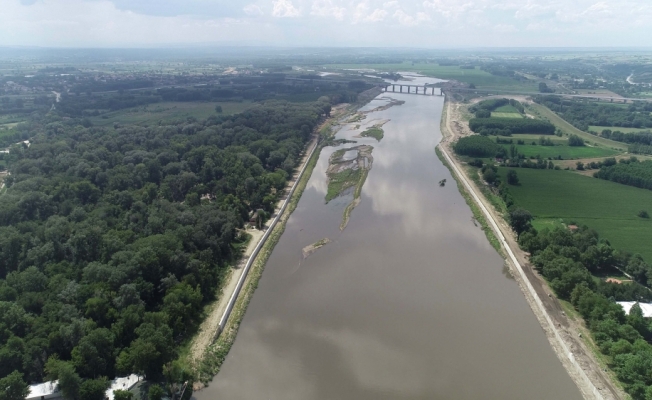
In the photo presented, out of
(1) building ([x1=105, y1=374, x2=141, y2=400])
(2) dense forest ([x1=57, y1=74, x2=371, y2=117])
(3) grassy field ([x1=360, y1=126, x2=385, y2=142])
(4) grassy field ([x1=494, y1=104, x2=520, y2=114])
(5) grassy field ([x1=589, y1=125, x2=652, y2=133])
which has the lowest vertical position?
(1) building ([x1=105, y1=374, x2=141, y2=400])

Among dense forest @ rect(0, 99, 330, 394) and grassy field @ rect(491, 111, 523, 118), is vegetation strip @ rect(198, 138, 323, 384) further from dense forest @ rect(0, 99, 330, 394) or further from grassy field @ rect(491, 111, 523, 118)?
grassy field @ rect(491, 111, 523, 118)

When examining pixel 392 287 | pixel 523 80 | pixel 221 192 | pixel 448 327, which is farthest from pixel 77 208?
pixel 523 80

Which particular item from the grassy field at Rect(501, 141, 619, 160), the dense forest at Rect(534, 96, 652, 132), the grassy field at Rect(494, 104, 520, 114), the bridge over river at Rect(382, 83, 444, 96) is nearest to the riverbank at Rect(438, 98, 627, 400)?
the grassy field at Rect(501, 141, 619, 160)

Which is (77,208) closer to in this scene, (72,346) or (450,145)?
(72,346)

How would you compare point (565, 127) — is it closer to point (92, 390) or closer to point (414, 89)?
point (414, 89)

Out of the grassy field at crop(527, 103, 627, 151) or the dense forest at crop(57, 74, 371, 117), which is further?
the dense forest at crop(57, 74, 371, 117)

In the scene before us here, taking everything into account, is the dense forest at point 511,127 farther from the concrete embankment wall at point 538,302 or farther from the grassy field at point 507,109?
the concrete embankment wall at point 538,302
